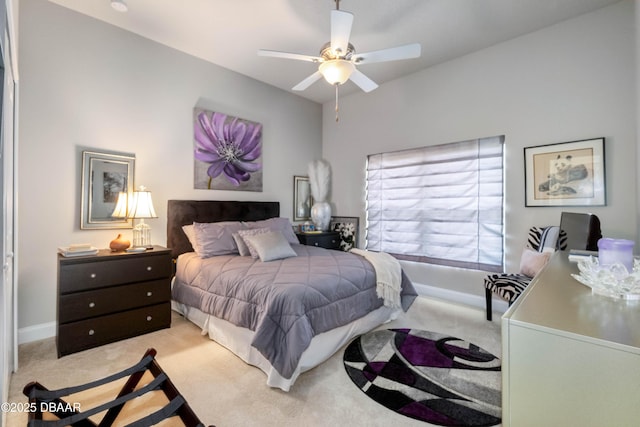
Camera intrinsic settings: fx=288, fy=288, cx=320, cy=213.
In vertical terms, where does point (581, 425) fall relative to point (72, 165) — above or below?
below

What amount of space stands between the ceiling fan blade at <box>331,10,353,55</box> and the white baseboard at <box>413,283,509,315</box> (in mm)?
3040

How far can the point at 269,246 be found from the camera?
2.95 meters

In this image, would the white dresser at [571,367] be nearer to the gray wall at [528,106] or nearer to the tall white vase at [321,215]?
the gray wall at [528,106]

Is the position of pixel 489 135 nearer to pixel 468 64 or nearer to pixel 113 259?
pixel 468 64

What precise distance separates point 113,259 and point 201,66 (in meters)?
2.53

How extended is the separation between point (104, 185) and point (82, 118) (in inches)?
25.9

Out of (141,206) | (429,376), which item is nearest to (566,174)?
(429,376)

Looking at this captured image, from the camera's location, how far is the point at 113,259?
8.29 ft

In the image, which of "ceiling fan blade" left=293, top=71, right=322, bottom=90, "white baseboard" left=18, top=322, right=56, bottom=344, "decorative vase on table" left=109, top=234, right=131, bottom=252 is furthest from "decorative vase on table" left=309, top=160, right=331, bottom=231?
"white baseboard" left=18, top=322, right=56, bottom=344

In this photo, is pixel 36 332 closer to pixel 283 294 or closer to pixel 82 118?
pixel 82 118

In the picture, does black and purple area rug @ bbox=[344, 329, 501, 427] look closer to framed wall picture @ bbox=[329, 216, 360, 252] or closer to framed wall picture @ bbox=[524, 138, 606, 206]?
framed wall picture @ bbox=[524, 138, 606, 206]

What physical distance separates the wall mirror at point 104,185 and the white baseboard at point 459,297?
3675 mm

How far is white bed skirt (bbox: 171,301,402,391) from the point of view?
195cm

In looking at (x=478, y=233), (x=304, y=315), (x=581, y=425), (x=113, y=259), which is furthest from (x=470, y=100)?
(x=113, y=259)
